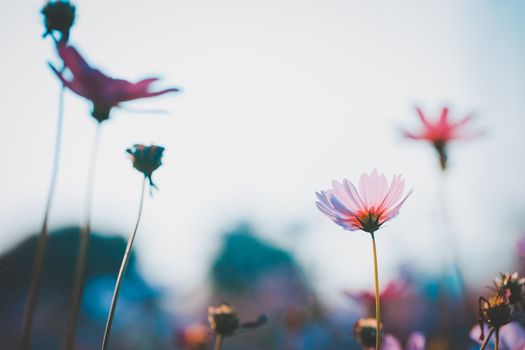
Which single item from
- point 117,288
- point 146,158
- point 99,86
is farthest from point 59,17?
point 117,288

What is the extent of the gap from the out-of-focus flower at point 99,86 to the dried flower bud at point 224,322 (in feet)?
1.43

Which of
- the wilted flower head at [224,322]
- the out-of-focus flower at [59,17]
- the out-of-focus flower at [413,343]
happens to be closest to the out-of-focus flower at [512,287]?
the out-of-focus flower at [413,343]

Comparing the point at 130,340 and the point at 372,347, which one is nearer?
the point at 372,347

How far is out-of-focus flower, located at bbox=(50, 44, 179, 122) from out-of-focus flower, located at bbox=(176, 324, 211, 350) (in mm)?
846

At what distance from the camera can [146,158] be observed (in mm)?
787

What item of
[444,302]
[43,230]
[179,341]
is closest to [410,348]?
[43,230]

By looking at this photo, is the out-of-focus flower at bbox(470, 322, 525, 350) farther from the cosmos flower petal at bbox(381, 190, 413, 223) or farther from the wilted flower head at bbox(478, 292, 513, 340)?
the cosmos flower petal at bbox(381, 190, 413, 223)

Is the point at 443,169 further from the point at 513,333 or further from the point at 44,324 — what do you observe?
the point at 44,324

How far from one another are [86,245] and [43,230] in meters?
0.11

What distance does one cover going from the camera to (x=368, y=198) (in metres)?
0.82

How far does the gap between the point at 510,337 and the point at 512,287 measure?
0.70 feet

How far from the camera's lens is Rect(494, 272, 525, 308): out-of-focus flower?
0.79 m

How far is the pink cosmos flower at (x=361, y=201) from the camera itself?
813 millimetres

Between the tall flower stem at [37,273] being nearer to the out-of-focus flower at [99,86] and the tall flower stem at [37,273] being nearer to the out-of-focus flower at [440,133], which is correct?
the out-of-focus flower at [99,86]
